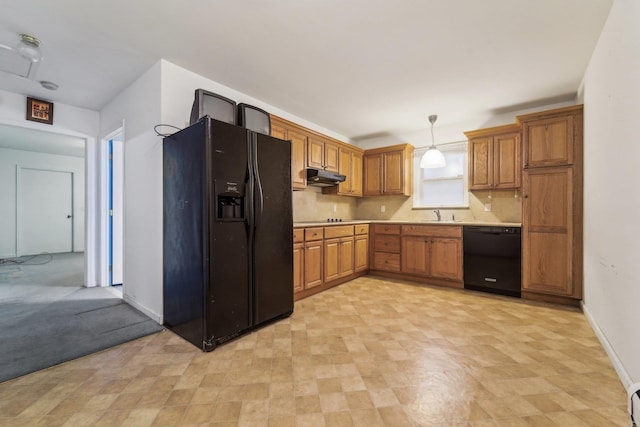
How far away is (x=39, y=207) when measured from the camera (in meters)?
6.43

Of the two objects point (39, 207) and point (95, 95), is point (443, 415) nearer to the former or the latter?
point (95, 95)

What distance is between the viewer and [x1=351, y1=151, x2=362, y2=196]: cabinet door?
4832 mm

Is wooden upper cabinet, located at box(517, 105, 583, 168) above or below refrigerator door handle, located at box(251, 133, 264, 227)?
above

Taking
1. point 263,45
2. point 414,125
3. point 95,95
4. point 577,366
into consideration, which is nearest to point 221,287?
point 263,45

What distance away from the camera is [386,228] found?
14.5ft

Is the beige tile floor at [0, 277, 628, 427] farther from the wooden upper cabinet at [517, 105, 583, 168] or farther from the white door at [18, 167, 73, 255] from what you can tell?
the white door at [18, 167, 73, 255]

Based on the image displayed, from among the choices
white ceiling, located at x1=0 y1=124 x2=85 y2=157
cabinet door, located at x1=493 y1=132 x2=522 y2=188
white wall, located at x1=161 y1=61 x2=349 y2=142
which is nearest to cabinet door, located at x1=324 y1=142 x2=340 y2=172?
white wall, located at x1=161 y1=61 x2=349 y2=142

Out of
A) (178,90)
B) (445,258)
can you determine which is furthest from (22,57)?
(445,258)

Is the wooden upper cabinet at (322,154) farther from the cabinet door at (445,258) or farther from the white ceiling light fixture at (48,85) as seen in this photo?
the white ceiling light fixture at (48,85)

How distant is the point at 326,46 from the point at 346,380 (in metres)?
2.66

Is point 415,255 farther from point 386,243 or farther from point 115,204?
point 115,204

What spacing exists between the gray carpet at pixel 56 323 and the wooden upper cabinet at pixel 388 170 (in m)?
3.88

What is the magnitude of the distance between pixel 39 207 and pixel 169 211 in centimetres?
672

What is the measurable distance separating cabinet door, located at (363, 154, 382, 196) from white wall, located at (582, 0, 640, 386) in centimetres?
278
